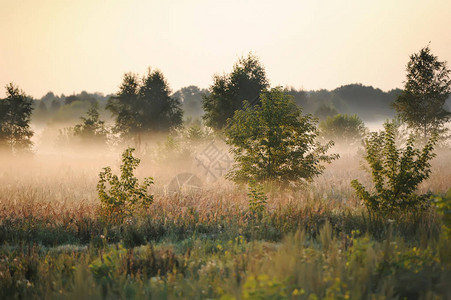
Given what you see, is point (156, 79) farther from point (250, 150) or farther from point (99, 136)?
point (250, 150)

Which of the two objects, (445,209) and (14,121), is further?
(14,121)

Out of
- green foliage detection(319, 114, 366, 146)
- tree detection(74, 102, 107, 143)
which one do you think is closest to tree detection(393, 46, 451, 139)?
green foliage detection(319, 114, 366, 146)

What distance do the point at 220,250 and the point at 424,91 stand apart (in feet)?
73.4

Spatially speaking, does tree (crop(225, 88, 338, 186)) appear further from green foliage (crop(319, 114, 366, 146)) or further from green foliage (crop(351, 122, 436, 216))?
green foliage (crop(319, 114, 366, 146))

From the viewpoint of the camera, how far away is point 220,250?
488 cm

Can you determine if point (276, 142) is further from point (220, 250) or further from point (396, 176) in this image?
point (220, 250)

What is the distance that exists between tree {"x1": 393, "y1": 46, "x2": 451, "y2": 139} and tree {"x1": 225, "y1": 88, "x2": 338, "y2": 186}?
52.6 ft

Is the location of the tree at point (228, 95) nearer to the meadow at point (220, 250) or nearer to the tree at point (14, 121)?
the meadow at point (220, 250)

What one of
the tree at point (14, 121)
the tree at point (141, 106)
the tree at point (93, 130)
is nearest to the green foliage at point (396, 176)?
the tree at point (141, 106)

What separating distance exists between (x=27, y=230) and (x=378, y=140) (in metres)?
8.26

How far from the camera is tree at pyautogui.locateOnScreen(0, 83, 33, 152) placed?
1068 inches

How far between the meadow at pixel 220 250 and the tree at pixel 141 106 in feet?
52.4

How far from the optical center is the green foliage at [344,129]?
3147 cm

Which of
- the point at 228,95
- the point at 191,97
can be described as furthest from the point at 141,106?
the point at 191,97
